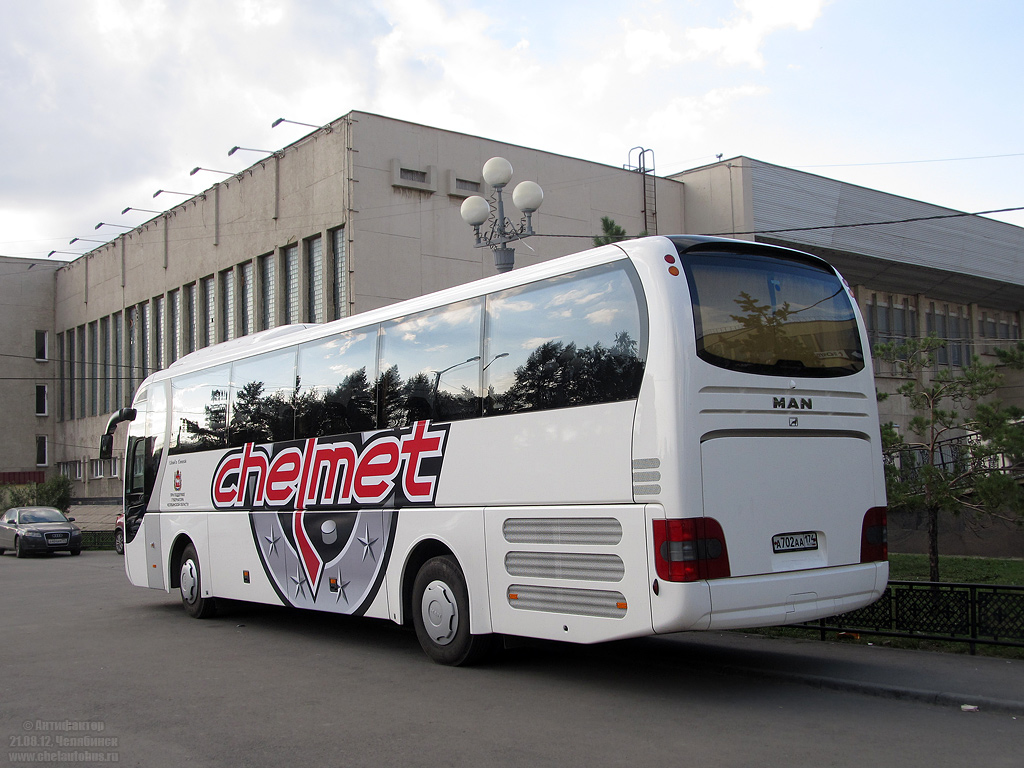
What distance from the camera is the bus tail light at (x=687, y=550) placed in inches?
283

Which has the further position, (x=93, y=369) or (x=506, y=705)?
(x=93, y=369)

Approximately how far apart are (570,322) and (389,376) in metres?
2.74

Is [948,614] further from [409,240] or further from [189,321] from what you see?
[189,321]

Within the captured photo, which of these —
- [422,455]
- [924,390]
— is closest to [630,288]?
[422,455]

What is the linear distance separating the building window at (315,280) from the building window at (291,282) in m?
0.70

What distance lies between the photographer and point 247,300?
34.5 m

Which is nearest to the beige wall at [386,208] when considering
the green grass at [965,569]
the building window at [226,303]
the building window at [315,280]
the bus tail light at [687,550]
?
the building window at [226,303]

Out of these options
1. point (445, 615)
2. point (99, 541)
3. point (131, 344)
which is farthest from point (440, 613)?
point (131, 344)

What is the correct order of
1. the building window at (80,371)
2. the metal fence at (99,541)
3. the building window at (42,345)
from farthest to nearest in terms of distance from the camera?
1. the building window at (42,345)
2. the building window at (80,371)
3. the metal fence at (99,541)

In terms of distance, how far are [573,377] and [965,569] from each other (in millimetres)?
13065

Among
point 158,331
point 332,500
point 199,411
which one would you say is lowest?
point 332,500

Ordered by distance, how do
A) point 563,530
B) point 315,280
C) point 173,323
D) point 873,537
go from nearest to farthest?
1. point 563,530
2. point 873,537
3. point 315,280
4. point 173,323

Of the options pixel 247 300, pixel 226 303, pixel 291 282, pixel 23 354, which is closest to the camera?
pixel 291 282

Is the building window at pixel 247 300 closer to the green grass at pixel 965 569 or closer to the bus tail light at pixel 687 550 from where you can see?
the green grass at pixel 965 569
